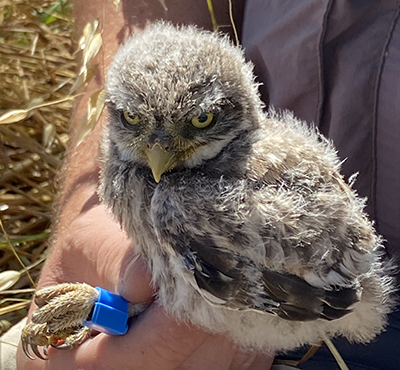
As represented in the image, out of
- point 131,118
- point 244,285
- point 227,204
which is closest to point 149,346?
point 244,285

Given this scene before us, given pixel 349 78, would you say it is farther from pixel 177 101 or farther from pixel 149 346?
pixel 149 346

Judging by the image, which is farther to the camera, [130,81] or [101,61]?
[101,61]

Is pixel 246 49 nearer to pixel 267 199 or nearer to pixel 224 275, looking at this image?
pixel 267 199

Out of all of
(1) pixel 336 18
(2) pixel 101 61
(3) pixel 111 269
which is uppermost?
(1) pixel 336 18

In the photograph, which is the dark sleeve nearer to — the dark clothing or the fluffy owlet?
the dark clothing

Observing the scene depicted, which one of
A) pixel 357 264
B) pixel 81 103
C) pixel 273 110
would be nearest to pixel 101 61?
pixel 81 103

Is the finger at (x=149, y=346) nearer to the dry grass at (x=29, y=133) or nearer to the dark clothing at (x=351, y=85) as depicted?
the dark clothing at (x=351, y=85)

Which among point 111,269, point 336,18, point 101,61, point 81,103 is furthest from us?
point 81,103
